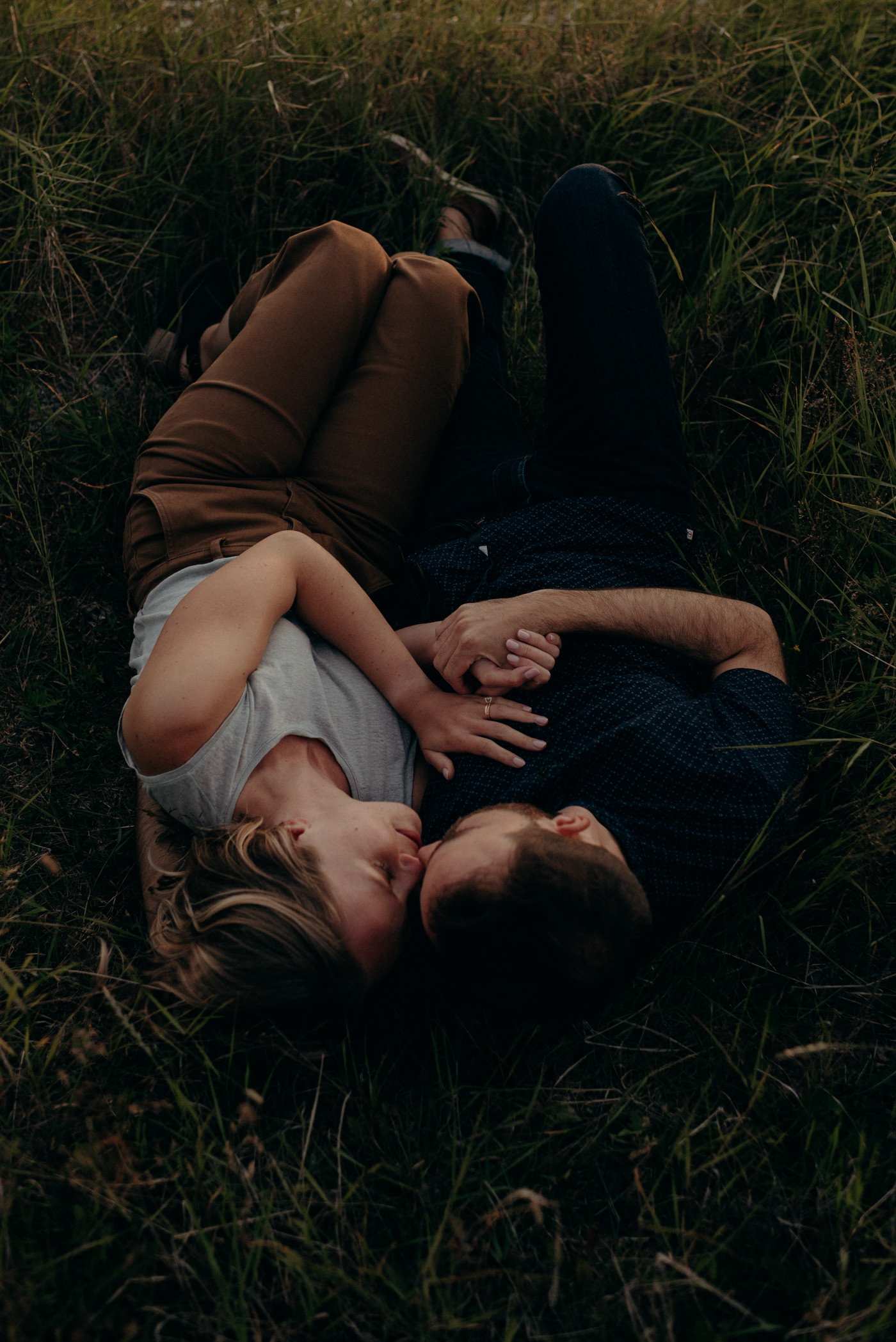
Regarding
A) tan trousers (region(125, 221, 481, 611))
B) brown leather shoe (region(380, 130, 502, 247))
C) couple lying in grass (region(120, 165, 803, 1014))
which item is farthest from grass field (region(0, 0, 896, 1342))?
tan trousers (region(125, 221, 481, 611))

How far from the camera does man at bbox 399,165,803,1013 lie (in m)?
1.72

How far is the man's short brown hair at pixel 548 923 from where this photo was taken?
1.68m

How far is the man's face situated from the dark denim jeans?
3.37 feet

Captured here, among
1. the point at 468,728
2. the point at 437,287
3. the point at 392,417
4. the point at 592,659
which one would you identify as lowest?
the point at 468,728

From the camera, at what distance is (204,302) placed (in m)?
2.87

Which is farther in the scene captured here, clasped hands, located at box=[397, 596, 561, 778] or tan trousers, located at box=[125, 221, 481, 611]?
tan trousers, located at box=[125, 221, 481, 611]

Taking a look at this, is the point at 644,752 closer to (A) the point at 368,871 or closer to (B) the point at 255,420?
(A) the point at 368,871

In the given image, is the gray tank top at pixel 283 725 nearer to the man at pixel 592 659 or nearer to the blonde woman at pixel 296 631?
the blonde woman at pixel 296 631

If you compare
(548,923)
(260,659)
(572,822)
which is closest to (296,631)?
(260,659)

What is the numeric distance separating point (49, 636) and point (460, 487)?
1.54 m

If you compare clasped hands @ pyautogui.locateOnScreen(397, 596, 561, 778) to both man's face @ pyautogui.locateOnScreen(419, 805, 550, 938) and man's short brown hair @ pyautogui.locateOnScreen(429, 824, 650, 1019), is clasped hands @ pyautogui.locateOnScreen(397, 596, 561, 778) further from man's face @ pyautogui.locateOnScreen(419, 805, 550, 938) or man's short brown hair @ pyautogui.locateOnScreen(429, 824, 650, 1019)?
man's short brown hair @ pyautogui.locateOnScreen(429, 824, 650, 1019)

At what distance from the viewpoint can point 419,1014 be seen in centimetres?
A: 201

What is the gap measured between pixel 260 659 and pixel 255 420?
84 centimetres

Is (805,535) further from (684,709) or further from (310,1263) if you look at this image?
(310,1263)
